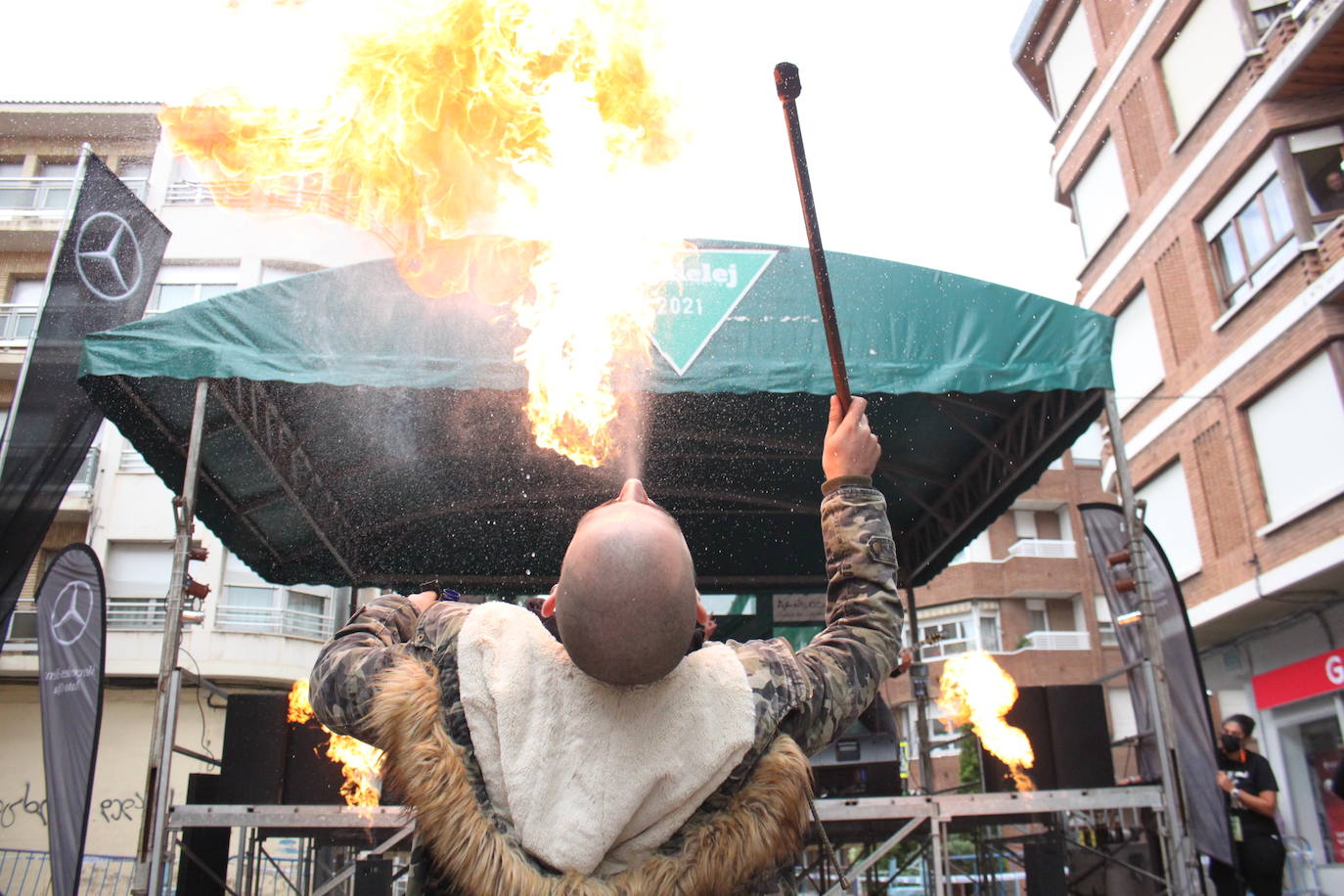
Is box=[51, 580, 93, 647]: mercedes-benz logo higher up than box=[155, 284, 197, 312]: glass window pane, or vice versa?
box=[155, 284, 197, 312]: glass window pane

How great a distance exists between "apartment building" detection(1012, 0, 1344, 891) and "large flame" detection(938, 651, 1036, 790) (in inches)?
349

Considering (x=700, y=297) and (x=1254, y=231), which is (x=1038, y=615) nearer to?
(x=1254, y=231)

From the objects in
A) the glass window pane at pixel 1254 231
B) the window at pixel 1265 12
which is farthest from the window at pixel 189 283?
the window at pixel 1265 12

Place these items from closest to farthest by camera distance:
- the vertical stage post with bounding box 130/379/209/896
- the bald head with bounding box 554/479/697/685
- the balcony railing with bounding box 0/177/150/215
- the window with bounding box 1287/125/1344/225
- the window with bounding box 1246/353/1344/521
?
1. the bald head with bounding box 554/479/697/685
2. the vertical stage post with bounding box 130/379/209/896
3. the window with bounding box 1246/353/1344/521
4. the window with bounding box 1287/125/1344/225
5. the balcony railing with bounding box 0/177/150/215

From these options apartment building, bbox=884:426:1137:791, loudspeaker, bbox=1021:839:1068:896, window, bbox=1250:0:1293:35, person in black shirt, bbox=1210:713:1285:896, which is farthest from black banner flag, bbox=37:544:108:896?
apartment building, bbox=884:426:1137:791

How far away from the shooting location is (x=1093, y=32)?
22.1 meters

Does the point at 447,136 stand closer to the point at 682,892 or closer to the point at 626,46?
the point at 626,46

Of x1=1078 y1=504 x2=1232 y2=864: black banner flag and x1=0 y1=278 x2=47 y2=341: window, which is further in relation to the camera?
x1=0 y1=278 x2=47 y2=341: window

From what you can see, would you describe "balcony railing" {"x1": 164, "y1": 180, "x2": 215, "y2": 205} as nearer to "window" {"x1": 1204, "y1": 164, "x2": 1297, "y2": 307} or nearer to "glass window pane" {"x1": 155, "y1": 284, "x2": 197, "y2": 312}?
"glass window pane" {"x1": 155, "y1": 284, "x2": 197, "y2": 312}

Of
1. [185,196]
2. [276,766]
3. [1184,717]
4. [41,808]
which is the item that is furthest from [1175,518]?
[185,196]

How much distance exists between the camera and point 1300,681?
49.6 ft

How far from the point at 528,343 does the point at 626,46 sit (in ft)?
6.63

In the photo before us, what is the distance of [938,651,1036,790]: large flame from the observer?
22.1 feet

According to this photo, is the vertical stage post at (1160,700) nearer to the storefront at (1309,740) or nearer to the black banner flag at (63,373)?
the black banner flag at (63,373)
